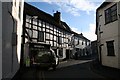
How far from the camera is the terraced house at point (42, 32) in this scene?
89.4ft

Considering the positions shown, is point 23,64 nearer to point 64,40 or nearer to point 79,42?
point 64,40

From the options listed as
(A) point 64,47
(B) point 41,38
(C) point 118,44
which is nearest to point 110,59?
(C) point 118,44

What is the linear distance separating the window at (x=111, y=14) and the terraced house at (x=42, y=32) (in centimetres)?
770

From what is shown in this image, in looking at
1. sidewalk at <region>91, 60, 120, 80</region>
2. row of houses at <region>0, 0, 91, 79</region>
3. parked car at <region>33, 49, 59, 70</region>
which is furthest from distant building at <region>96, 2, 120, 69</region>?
row of houses at <region>0, 0, 91, 79</region>

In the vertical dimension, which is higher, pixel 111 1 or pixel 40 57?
pixel 111 1

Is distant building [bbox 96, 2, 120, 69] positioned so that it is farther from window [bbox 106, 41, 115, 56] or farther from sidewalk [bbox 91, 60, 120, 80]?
sidewalk [bbox 91, 60, 120, 80]

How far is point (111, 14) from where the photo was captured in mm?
22719

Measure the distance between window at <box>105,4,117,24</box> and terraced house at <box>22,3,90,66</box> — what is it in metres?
7.70

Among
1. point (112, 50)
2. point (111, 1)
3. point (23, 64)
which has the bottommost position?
point (23, 64)

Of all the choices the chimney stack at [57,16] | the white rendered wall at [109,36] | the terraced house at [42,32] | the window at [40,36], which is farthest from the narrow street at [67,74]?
the chimney stack at [57,16]

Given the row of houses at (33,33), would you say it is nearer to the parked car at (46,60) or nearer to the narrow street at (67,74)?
the parked car at (46,60)

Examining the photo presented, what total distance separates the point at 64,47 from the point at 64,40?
1397 millimetres

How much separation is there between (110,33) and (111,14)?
6.23ft

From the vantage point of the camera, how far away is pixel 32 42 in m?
28.5
